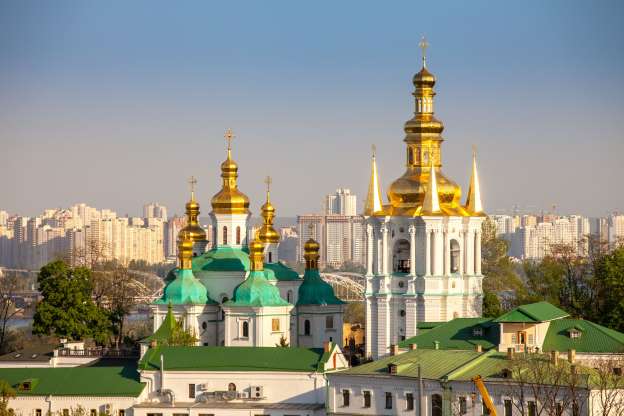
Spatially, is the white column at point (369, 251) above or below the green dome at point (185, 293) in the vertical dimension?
above

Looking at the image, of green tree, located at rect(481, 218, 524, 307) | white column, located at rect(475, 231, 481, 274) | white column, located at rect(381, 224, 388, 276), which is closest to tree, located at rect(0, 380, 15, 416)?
white column, located at rect(381, 224, 388, 276)

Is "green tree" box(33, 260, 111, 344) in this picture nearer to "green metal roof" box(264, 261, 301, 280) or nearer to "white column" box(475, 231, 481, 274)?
"green metal roof" box(264, 261, 301, 280)

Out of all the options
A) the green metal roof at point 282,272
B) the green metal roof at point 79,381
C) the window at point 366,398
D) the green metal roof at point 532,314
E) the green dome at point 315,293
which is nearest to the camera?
the window at point 366,398

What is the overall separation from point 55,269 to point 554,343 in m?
24.2

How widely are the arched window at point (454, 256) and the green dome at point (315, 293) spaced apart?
18.4ft

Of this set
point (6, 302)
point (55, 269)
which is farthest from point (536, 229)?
point (55, 269)

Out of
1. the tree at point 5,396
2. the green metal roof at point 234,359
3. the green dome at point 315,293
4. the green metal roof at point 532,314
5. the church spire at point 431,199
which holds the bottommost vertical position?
the tree at point 5,396

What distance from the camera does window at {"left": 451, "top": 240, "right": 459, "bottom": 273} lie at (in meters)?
66.0

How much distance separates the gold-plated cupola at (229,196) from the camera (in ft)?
240

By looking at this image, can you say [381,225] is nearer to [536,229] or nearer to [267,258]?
[267,258]

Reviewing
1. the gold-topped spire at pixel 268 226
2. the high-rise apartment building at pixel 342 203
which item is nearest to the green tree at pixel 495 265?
the gold-topped spire at pixel 268 226

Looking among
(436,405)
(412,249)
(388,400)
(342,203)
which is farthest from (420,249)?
(342,203)

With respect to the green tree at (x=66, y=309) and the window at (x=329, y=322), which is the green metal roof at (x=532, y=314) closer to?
the window at (x=329, y=322)

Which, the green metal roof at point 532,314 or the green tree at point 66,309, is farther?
the green tree at point 66,309
